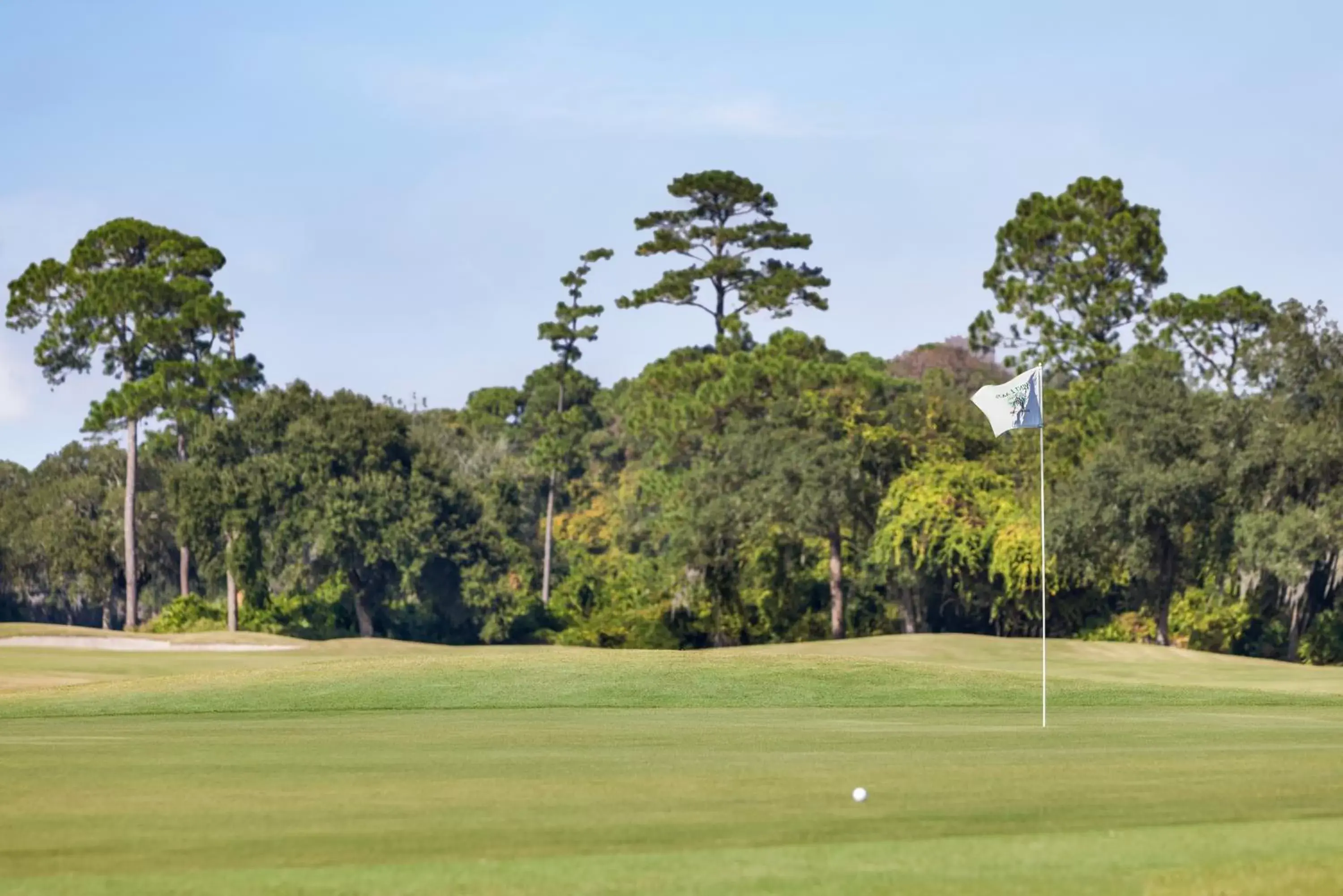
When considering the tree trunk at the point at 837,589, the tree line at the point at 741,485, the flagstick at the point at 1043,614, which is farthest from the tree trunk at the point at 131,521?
the flagstick at the point at 1043,614

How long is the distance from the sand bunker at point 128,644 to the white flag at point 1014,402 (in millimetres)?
32613

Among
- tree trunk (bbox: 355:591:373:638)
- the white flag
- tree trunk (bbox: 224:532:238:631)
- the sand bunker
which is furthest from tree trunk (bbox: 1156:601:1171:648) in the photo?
tree trunk (bbox: 224:532:238:631)

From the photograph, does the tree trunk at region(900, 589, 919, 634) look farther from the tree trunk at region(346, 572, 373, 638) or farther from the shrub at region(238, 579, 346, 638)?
the shrub at region(238, 579, 346, 638)

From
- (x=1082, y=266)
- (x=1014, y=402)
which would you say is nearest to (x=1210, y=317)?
(x=1082, y=266)

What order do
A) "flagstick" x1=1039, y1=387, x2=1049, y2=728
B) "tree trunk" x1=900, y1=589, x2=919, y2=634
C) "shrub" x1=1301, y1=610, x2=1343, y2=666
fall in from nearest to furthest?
"flagstick" x1=1039, y1=387, x2=1049, y2=728
"shrub" x1=1301, y1=610, x2=1343, y2=666
"tree trunk" x1=900, y1=589, x2=919, y2=634

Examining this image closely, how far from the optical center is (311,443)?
225 feet

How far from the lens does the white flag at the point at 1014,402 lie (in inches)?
956

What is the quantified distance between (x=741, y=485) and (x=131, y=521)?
25.0m

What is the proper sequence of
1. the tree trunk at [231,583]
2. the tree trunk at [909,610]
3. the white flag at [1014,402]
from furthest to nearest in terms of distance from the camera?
the tree trunk at [231,583]
the tree trunk at [909,610]
the white flag at [1014,402]

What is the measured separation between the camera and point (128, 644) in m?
56.0

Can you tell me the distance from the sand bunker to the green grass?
25.3 metres

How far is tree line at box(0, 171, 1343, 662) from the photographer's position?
51812mm

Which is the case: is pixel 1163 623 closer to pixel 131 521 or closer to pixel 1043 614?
pixel 1043 614

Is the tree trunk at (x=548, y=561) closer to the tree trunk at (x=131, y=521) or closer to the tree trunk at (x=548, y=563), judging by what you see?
the tree trunk at (x=548, y=563)
